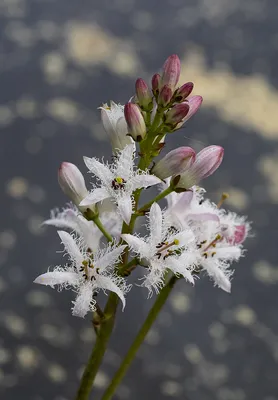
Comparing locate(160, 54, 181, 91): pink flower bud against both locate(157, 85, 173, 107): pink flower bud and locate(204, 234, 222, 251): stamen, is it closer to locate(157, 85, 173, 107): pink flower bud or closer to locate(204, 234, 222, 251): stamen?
locate(157, 85, 173, 107): pink flower bud

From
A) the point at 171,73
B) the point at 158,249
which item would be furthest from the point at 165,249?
the point at 171,73

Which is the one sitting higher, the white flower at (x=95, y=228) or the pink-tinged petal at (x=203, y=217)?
the pink-tinged petal at (x=203, y=217)

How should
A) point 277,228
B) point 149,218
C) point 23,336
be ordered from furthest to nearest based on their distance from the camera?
point 277,228 → point 23,336 → point 149,218

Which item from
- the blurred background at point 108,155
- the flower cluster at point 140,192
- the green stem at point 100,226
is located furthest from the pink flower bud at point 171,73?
the blurred background at point 108,155

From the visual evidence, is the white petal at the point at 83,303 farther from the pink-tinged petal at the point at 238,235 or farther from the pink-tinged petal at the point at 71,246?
Result: the pink-tinged petal at the point at 238,235

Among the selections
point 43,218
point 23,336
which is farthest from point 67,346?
Answer: point 43,218

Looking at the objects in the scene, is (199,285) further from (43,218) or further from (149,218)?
(149,218)

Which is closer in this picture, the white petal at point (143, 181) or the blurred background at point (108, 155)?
the white petal at point (143, 181)

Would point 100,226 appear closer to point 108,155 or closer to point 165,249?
point 165,249
